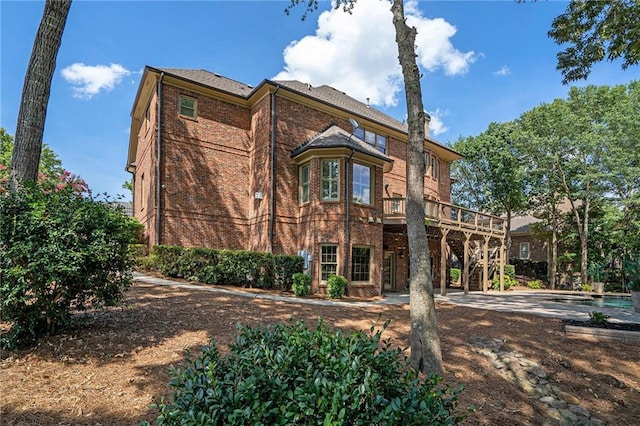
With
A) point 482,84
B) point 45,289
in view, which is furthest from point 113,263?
point 482,84

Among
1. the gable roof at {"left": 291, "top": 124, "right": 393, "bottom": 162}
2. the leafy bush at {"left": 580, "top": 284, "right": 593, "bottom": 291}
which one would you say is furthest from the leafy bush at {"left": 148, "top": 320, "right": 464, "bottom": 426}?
the leafy bush at {"left": 580, "top": 284, "right": 593, "bottom": 291}

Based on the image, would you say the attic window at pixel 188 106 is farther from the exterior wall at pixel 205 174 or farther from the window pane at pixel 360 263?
the window pane at pixel 360 263

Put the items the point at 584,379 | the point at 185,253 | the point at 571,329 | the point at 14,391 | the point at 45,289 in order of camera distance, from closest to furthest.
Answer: the point at 14,391
the point at 45,289
the point at 584,379
the point at 571,329
the point at 185,253

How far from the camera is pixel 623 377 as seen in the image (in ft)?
17.6

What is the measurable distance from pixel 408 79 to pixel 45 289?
18.9 ft

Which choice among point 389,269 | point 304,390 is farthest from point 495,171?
point 304,390

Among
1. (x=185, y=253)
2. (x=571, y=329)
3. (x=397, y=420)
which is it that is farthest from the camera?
(x=185, y=253)

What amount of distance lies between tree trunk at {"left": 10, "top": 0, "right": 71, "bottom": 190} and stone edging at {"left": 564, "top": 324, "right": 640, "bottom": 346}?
10.1m

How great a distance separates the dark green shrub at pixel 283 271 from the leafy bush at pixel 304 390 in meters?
10.5

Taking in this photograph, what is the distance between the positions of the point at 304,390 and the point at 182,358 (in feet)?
10.9

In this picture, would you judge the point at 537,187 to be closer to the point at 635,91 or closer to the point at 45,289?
the point at 635,91

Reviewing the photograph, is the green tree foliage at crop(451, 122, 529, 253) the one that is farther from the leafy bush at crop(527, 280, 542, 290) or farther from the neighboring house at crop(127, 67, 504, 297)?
the neighboring house at crop(127, 67, 504, 297)

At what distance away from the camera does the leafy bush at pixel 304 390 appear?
1.59m

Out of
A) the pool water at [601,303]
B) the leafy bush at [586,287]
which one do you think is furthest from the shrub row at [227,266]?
the leafy bush at [586,287]
